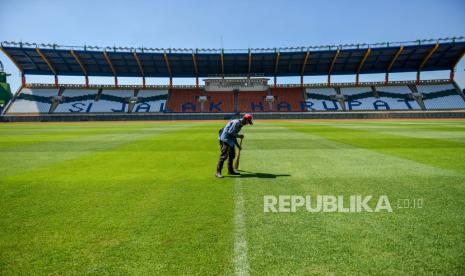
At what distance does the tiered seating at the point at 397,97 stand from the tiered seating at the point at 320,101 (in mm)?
8498

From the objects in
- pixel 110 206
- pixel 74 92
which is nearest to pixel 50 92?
pixel 74 92

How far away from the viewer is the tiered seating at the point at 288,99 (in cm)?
5061

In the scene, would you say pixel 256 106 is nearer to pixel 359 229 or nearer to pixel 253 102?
pixel 253 102

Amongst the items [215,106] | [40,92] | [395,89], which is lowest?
[215,106]

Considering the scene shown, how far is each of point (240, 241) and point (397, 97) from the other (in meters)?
55.3

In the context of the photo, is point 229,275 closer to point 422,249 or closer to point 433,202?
point 422,249

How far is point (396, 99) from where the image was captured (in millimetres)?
48531

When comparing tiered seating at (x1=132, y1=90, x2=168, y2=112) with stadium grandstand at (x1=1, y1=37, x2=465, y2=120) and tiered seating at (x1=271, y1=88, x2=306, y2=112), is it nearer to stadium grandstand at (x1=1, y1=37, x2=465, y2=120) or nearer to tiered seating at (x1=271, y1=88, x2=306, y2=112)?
stadium grandstand at (x1=1, y1=37, x2=465, y2=120)

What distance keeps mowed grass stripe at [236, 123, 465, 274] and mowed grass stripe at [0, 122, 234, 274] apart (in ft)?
1.83

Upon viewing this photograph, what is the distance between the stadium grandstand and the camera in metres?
46.9

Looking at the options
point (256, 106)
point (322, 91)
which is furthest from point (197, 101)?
point (322, 91)

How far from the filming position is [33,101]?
47.9 metres

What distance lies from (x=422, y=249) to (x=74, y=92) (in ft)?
193

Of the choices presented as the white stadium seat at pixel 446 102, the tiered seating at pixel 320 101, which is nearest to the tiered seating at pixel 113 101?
the tiered seating at pixel 320 101
